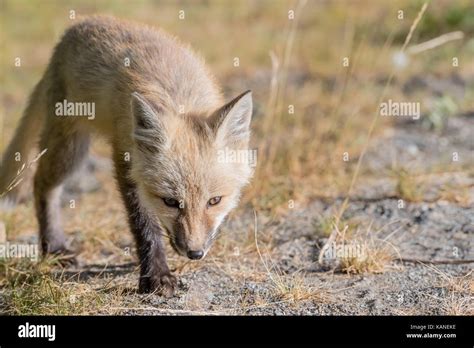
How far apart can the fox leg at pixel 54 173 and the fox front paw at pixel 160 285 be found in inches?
46.1

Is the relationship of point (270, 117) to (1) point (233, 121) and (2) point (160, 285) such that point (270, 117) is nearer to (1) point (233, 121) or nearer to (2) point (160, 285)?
(1) point (233, 121)

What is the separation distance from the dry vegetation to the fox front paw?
10 cm

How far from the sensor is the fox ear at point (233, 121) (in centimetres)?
430

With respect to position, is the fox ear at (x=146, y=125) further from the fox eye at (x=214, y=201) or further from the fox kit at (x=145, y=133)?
the fox eye at (x=214, y=201)

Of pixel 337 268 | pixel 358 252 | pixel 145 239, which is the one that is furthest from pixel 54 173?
pixel 358 252

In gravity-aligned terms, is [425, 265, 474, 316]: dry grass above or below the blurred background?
below

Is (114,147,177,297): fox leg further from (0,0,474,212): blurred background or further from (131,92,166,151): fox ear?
(0,0,474,212): blurred background

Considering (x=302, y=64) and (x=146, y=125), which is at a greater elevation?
(x=302, y=64)

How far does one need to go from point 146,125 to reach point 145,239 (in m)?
0.82

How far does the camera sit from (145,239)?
15.5ft

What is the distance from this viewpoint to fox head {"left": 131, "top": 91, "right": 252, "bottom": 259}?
13.8 ft

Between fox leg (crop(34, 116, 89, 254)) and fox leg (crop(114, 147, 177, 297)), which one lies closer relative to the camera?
fox leg (crop(114, 147, 177, 297))

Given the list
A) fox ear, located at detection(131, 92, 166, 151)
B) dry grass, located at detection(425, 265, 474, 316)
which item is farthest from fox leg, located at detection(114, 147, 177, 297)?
dry grass, located at detection(425, 265, 474, 316)
